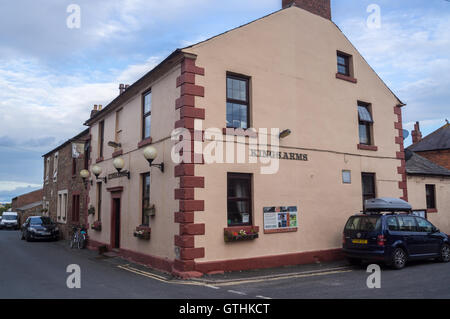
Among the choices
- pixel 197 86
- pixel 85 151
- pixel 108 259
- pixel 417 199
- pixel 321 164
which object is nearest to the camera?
pixel 197 86

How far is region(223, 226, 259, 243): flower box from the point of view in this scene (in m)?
10.9

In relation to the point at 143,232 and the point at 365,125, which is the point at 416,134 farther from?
the point at 143,232

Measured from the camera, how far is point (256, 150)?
12.0 metres

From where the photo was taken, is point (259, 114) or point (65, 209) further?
point (65, 209)

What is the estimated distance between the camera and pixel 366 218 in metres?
11.8

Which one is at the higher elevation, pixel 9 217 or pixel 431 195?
pixel 431 195

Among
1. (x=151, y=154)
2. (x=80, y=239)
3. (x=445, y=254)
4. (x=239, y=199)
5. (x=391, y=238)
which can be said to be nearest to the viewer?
(x=391, y=238)

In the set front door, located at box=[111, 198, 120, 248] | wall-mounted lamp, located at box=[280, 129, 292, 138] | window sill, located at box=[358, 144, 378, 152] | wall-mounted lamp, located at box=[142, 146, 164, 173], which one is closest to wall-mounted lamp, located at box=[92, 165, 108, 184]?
front door, located at box=[111, 198, 120, 248]

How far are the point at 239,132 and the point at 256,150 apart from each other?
859 mm

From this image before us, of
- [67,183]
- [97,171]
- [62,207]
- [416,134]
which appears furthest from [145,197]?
[416,134]

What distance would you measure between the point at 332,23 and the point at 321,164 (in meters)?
5.97
